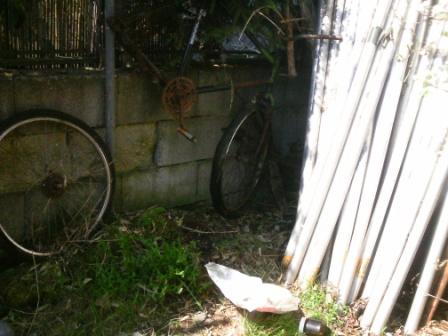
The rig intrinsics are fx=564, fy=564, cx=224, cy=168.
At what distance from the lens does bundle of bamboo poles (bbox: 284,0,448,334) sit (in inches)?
142

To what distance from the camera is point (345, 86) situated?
402 centimetres

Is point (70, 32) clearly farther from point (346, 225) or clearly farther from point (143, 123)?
point (346, 225)

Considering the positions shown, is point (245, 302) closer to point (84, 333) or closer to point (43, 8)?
point (84, 333)

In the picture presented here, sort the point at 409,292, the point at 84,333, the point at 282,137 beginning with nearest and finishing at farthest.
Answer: the point at 84,333
the point at 409,292
the point at 282,137

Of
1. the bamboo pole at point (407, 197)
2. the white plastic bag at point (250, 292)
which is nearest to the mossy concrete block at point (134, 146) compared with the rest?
the white plastic bag at point (250, 292)

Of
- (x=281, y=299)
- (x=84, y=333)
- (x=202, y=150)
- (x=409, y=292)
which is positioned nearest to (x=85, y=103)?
(x=202, y=150)

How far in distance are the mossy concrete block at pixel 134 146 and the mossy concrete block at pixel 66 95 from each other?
0.25m

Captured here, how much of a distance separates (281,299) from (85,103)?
2.02m

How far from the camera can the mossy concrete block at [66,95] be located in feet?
12.7

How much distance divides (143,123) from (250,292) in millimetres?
1653

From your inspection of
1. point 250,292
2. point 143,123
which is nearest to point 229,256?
point 250,292

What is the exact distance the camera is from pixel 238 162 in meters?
5.22

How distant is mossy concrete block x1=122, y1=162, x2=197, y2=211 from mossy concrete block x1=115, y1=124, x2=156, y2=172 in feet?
0.29

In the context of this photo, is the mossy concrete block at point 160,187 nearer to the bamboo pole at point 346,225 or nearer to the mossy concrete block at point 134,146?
the mossy concrete block at point 134,146
